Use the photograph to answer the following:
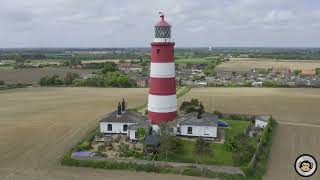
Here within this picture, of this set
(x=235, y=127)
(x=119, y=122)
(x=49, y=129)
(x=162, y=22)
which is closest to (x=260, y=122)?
(x=235, y=127)

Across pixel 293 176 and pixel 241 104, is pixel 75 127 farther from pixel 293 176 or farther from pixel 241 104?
pixel 241 104

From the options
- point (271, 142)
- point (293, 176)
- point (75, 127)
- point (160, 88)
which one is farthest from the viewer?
point (75, 127)

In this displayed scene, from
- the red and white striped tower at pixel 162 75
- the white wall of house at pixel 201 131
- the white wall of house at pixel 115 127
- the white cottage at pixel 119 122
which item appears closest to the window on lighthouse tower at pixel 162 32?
the red and white striped tower at pixel 162 75

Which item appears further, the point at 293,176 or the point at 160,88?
the point at 160,88

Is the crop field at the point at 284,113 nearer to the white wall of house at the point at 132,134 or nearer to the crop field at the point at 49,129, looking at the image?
the crop field at the point at 49,129

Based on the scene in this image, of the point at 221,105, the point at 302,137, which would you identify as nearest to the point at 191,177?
the point at 302,137

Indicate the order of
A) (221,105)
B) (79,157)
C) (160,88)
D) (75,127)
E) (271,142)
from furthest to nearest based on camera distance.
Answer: (221,105) < (75,127) < (271,142) < (160,88) < (79,157)

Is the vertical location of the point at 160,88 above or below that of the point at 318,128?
above
